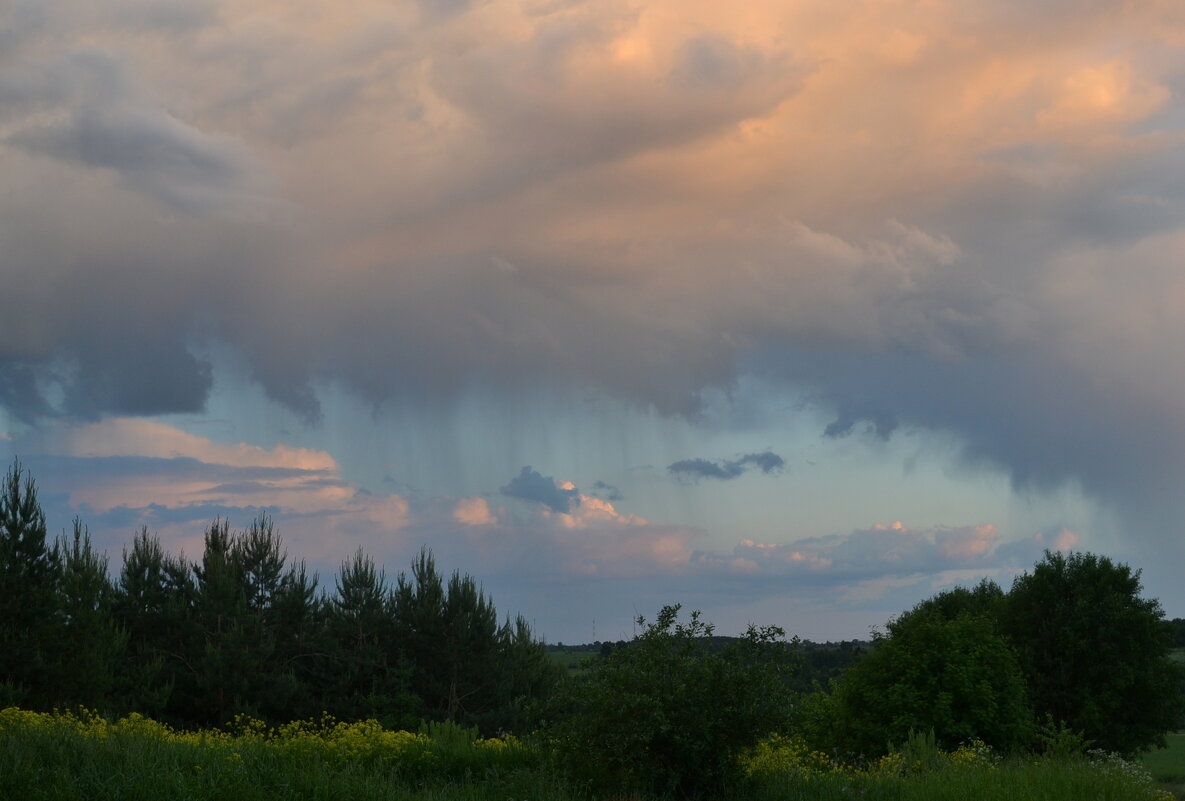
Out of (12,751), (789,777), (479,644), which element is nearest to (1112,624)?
(479,644)

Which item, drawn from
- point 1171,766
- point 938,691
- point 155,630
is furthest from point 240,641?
point 1171,766

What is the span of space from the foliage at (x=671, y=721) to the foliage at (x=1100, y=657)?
1454 inches

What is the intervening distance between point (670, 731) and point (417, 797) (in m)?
4.09

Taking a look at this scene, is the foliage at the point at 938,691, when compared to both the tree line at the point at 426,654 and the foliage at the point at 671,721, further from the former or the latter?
the foliage at the point at 671,721

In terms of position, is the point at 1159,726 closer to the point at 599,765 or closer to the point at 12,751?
the point at 599,765

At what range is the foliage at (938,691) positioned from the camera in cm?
3350

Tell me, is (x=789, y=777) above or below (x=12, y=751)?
below

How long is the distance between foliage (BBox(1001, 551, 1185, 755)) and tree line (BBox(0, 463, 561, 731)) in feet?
86.6

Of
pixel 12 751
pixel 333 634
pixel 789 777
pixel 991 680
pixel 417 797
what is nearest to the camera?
pixel 12 751

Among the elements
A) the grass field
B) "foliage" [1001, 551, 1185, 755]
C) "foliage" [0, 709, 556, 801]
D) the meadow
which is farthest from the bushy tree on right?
"foliage" [0, 709, 556, 801]

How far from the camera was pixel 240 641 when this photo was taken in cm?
4853

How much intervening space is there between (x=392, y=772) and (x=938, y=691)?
75.2 ft

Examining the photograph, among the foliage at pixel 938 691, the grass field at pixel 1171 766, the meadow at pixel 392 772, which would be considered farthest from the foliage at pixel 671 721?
the grass field at pixel 1171 766

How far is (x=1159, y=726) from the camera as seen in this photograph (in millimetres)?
47719
